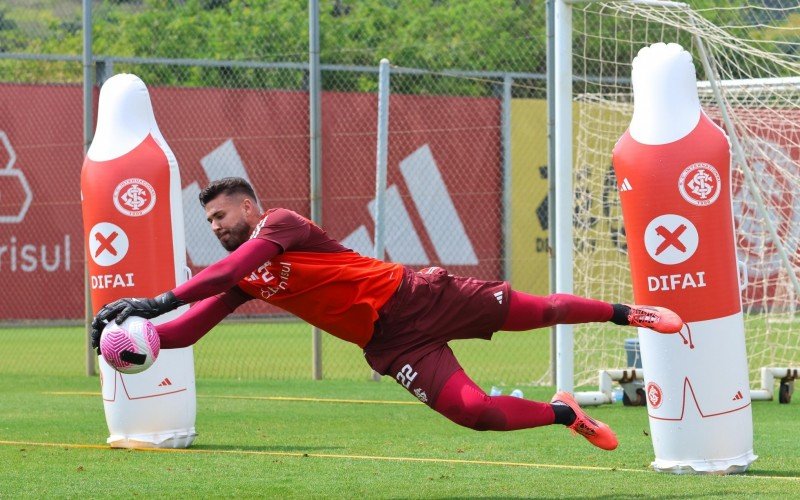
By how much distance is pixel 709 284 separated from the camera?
794 centimetres

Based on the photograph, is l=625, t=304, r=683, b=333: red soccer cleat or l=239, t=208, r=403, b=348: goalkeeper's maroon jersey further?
l=625, t=304, r=683, b=333: red soccer cleat

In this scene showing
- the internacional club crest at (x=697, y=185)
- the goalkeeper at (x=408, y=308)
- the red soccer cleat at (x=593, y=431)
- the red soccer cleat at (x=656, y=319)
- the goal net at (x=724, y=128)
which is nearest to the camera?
the goalkeeper at (x=408, y=308)

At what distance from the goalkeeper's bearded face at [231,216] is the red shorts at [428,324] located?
91cm

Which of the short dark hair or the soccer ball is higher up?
the short dark hair

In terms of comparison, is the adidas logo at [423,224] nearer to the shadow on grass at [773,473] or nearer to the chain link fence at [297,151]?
the chain link fence at [297,151]

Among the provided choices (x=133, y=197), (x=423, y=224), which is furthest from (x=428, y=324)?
(x=423, y=224)

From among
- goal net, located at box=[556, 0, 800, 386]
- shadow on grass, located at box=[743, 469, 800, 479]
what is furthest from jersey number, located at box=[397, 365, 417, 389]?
goal net, located at box=[556, 0, 800, 386]

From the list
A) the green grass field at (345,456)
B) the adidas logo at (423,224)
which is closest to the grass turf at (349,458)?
the green grass field at (345,456)

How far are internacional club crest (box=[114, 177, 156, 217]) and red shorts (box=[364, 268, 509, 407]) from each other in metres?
2.68

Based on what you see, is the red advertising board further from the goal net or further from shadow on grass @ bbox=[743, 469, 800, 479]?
shadow on grass @ bbox=[743, 469, 800, 479]

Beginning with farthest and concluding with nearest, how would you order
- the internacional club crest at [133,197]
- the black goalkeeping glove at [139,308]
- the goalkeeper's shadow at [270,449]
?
the internacional club crest at [133,197] → the goalkeeper's shadow at [270,449] → the black goalkeeping glove at [139,308]

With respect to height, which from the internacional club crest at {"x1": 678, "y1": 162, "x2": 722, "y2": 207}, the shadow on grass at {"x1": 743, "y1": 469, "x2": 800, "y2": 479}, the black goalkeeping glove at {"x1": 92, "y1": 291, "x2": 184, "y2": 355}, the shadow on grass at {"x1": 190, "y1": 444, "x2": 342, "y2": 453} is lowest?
the shadow on grass at {"x1": 190, "y1": 444, "x2": 342, "y2": 453}

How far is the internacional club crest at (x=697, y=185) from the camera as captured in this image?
7.92m

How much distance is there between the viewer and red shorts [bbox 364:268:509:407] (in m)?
7.61
